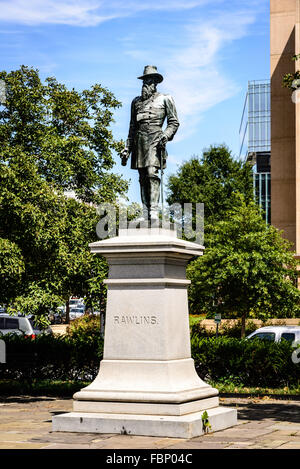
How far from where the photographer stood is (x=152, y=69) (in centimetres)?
1162

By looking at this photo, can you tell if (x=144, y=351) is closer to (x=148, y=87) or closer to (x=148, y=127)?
(x=148, y=127)

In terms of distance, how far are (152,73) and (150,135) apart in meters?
0.99

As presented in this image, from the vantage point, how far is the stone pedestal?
984cm

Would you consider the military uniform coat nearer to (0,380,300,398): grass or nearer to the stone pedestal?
the stone pedestal

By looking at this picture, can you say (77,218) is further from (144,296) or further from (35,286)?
(144,296)

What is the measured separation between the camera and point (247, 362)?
17.2 metres

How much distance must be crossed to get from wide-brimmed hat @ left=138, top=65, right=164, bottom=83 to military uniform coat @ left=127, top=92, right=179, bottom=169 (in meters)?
0.24

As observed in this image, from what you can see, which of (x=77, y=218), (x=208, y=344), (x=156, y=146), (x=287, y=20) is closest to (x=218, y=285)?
(x=208, y=344)

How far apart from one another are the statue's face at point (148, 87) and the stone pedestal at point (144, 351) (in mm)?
2307

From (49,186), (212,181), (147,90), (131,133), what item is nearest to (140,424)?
(131,133)

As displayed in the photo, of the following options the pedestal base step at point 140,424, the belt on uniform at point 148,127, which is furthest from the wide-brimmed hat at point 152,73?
the pedestal base step at point 140,424

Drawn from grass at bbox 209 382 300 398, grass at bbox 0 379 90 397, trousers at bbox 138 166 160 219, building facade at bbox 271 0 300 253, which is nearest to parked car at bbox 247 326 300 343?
grass at bbox 209 382 300 398

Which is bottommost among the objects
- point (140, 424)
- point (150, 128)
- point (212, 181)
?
point (140, 424)

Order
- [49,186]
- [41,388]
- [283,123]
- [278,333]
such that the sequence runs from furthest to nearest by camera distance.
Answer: [283,123], [278,333], [41,388], [49,186]
